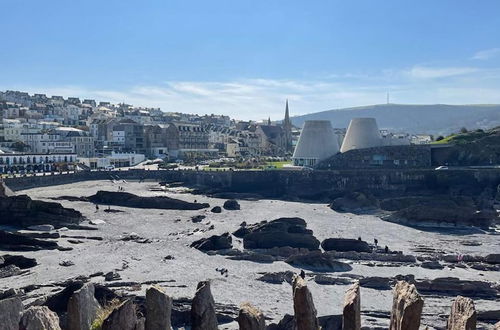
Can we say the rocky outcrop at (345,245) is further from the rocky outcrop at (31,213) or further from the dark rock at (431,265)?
the rocky outcrop at (31,213)

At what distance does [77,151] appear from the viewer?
348 ft

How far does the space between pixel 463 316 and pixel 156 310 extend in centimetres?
489

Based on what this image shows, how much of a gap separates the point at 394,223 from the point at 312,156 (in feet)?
120

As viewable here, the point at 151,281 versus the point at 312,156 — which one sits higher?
the point at 312,156

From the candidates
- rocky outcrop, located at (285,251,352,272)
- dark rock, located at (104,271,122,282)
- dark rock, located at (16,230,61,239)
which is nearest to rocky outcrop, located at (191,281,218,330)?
dark rock, located at (104,271,122,282)

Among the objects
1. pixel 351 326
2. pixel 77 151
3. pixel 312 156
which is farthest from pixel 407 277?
pixel 77 151

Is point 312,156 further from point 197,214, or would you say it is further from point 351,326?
point 351,326

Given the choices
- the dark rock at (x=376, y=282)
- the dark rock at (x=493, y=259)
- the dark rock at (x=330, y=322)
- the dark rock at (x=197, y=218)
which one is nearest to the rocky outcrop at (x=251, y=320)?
the dark rock at (x=330, y=322)

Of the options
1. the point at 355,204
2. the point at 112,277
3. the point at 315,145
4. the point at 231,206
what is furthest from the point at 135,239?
the point at 315,145

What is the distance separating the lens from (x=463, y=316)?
9133mm

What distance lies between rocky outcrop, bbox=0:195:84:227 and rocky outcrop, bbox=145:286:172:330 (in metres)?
37.8

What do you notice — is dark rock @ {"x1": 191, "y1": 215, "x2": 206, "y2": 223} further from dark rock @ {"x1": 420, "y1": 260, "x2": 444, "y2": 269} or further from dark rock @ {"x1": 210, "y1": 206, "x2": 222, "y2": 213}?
dark rock @ {"x1": 420, "y1": 260, "x2": 444, "y2": 269}

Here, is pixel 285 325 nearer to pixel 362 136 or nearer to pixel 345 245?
pixel 345 245

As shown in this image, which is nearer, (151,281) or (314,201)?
(151,281)
